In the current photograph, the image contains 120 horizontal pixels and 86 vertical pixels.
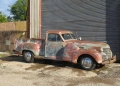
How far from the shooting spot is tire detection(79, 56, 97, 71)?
424 inches

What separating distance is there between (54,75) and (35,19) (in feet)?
22.4

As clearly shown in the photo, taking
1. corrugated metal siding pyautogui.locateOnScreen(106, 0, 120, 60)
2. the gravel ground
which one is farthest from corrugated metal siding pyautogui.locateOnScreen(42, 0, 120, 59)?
the gravel ground

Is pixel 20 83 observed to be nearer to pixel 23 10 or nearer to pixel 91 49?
pixel 91 49

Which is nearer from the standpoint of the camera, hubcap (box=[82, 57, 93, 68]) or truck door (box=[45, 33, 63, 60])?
hubcap (box=[82, 57, 93, 68])

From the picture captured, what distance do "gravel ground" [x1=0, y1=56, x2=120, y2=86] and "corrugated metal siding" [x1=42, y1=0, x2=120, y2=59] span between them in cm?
234

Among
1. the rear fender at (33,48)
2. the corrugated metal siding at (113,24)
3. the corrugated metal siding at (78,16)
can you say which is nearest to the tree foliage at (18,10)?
the corrugated metal siding at (78,16)

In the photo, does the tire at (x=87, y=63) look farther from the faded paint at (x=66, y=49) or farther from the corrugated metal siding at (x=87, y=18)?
the corrugated metal siding at (x=87, y=18)

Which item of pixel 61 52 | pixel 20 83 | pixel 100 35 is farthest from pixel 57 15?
pixel 20 83

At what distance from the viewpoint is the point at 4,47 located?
1898 cm

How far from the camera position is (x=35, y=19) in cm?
1606

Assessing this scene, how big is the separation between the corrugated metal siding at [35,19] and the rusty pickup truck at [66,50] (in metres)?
2.70

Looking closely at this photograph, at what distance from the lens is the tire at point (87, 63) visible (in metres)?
10.8

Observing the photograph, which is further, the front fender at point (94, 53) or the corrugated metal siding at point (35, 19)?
the corrugated metal siding at point (35, 19)

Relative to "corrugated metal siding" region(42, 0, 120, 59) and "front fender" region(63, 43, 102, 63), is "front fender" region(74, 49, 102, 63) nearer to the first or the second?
"front fender" region(63, 43, 102, 63)
